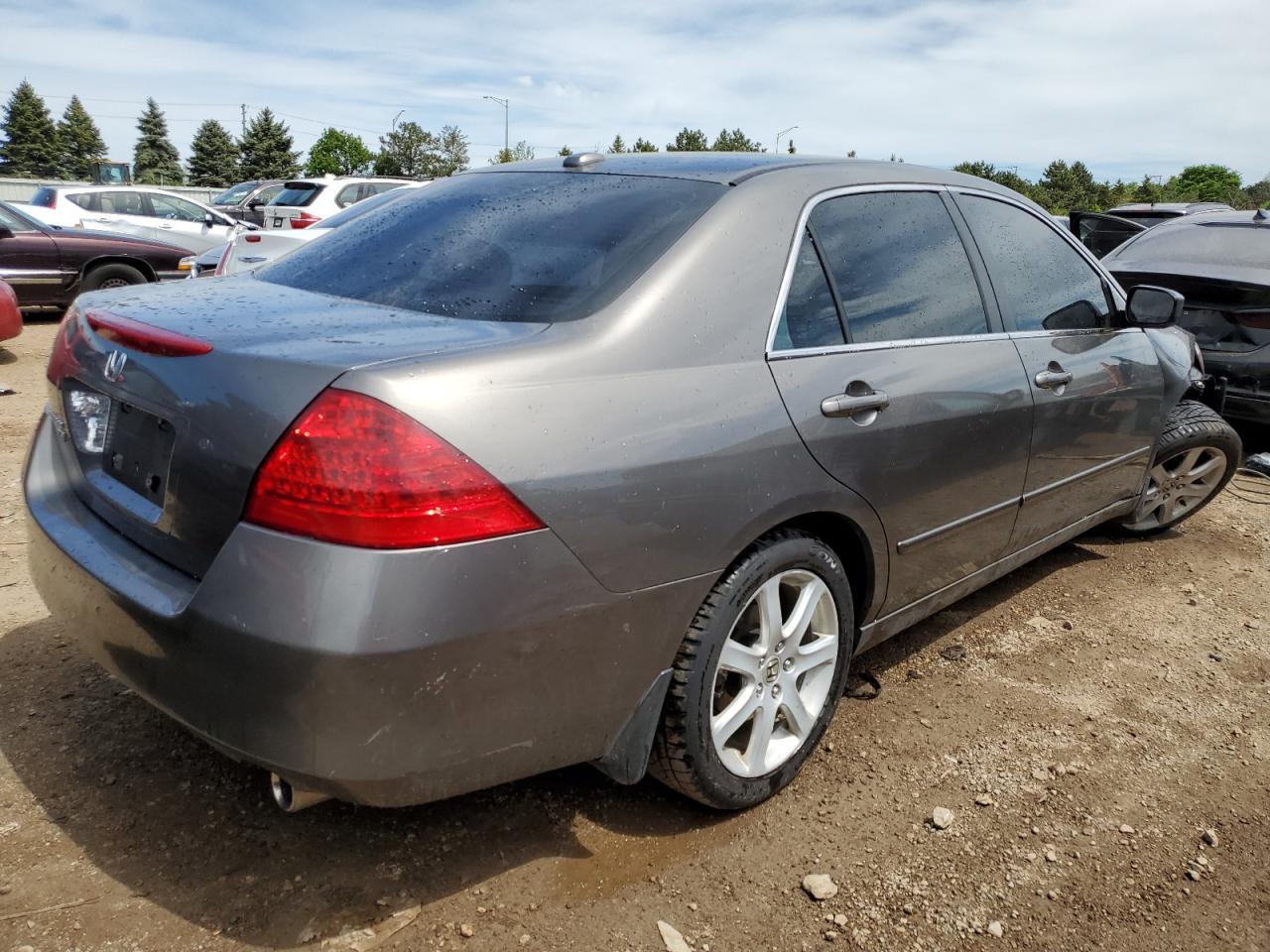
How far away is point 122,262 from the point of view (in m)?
11.1

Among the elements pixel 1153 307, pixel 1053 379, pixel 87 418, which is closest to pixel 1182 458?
pixel 1153 307

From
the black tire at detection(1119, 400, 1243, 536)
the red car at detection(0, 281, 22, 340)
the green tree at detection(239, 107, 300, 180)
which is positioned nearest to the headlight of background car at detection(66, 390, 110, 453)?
the black tire at detection(1119, 400, 1243, 536)

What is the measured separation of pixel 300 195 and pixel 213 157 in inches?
2677

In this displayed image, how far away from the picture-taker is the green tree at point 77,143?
77875 mm

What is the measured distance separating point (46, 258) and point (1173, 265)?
10651mm

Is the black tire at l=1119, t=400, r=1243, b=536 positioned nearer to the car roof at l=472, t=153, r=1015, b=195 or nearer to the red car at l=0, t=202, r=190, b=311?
the car roof at l=472, t=153, r=1015, b=195

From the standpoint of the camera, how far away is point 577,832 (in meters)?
2.43

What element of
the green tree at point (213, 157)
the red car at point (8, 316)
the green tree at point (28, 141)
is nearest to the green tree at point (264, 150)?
the green tree at point (213, 157)

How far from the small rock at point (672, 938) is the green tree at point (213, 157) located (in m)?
80.7

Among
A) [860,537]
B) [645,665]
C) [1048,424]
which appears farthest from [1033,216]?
[645,665]

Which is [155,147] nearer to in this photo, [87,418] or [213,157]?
[213,157]

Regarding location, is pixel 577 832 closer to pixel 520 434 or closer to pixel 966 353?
pixel 520 434

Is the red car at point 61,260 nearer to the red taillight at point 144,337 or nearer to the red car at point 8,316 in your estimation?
the red car at point 8,316

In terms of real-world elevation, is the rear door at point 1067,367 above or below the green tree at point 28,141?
below
